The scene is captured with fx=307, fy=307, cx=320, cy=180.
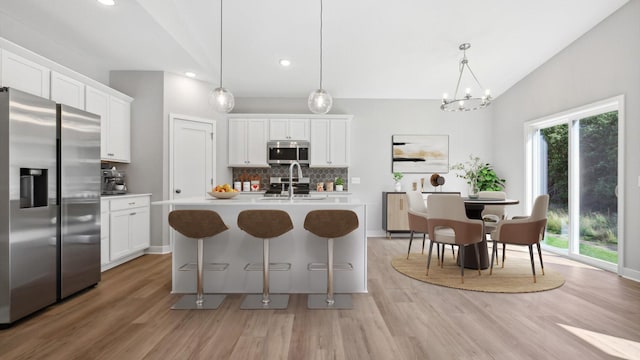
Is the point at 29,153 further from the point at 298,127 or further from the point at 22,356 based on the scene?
the point at 298,127

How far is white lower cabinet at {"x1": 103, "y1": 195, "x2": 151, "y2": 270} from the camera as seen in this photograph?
385 cm

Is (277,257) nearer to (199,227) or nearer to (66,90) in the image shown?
(199,227)

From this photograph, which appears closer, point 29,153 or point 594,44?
point 29,153

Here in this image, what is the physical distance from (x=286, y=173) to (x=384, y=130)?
2.17 m

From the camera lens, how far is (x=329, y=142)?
5883 mm

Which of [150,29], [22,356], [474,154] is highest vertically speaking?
[150,29]

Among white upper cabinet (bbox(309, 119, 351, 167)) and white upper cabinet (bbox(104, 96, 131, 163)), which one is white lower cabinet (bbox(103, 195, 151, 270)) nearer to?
white upper cabinet (bbox(104, 96, 131, 163))

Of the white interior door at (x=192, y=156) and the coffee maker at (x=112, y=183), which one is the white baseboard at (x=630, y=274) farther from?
the coffee maker at (x=112, y=183)

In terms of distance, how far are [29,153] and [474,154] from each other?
672 cm

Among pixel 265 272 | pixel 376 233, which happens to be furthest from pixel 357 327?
pixel 376 233

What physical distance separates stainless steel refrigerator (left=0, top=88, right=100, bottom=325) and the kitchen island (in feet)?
2.92

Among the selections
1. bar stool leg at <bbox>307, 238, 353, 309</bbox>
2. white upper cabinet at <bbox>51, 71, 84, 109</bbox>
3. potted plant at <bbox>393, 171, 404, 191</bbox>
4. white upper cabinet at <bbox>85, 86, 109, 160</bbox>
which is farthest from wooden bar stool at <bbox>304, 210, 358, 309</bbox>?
potted plant at <bbox>393, 171, 404, 191</bbox>

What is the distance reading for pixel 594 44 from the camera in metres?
4.03

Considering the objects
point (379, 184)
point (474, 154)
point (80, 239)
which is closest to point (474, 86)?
point (474, 154)
